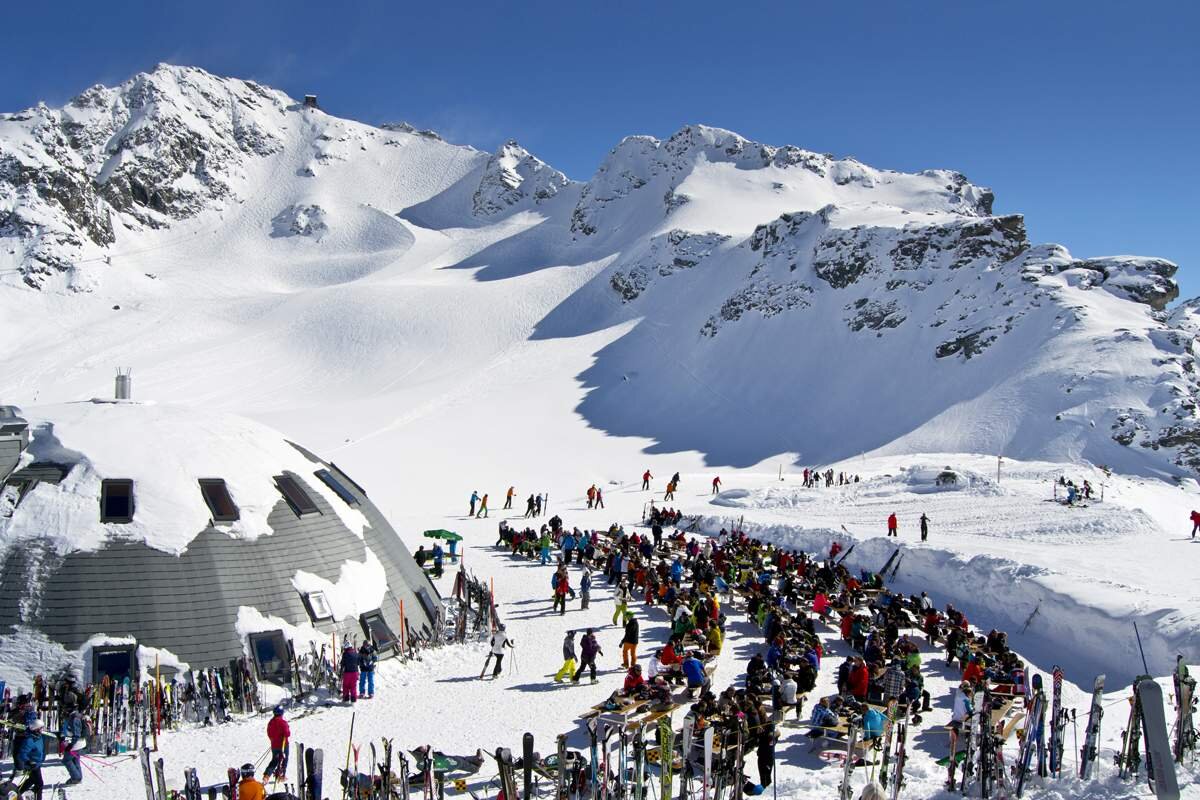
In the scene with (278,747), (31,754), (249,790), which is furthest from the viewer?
(278,747)

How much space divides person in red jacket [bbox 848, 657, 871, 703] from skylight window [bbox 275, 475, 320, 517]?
10.1 meters

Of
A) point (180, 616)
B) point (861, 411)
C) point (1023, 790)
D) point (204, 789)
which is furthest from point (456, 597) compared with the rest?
point (861, 411)

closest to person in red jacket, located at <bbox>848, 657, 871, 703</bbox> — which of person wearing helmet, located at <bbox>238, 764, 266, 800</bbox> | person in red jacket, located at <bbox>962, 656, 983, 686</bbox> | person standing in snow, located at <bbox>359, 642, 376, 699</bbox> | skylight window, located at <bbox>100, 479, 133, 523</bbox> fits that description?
person in red jacket, located at <bbox>962, 656, 983, 686</bbox>

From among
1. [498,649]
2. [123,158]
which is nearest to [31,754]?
[498,649]

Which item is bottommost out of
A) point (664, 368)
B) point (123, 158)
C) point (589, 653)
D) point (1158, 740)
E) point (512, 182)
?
point (589, 653)

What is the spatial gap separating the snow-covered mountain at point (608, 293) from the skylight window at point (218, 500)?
4535 centimetres

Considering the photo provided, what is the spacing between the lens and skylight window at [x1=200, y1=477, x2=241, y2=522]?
15273mm

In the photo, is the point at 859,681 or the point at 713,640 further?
the point at 713,640

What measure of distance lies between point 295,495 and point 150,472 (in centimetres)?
251

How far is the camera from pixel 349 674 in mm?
14266

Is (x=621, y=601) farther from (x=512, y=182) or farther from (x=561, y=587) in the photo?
(x=512, y=182)

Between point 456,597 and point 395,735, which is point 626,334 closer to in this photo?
point 456,597

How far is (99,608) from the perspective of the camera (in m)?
13.8

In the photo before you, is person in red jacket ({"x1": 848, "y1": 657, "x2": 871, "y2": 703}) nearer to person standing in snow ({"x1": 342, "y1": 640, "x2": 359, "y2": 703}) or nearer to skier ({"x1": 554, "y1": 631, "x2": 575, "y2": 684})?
skier ({"x1": 554, "y1": 631, "x2": 575, "y2": 684})
